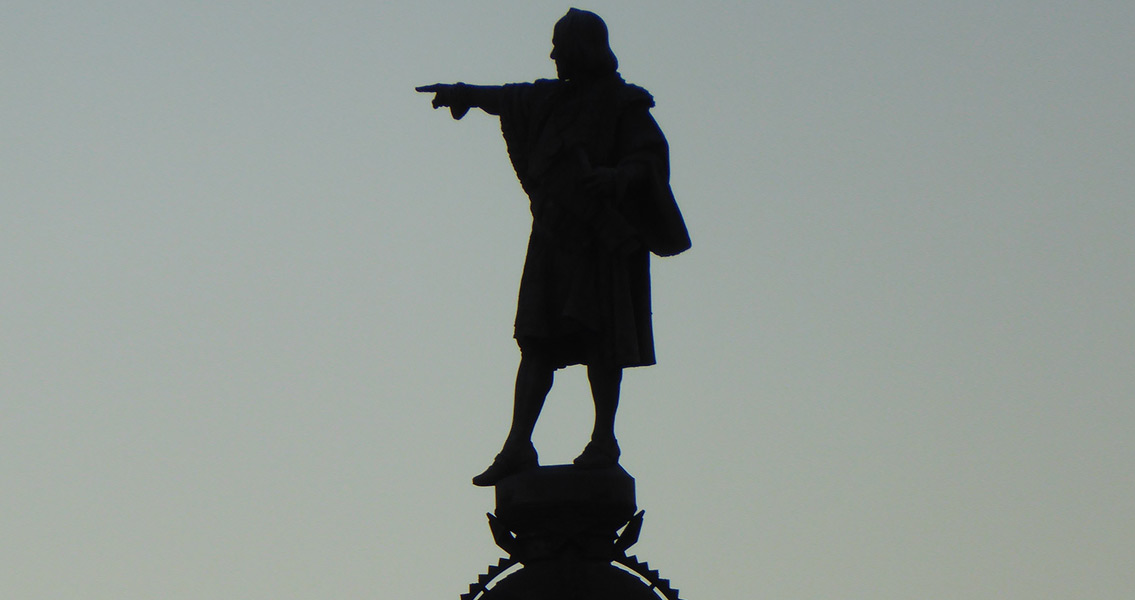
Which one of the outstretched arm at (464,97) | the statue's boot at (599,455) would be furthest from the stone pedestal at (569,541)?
the outstretched arm at (464,97)

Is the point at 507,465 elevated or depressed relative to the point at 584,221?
depressed

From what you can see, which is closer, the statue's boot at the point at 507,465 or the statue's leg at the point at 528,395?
the statue's boot at the point at 507,465

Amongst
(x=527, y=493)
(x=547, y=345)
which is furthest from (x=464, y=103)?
(x=527, y=493)

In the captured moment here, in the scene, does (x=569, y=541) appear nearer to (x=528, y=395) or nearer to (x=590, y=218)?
(x=528, y=395)

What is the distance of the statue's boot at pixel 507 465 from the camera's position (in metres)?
13.9

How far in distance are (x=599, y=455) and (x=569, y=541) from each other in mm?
640

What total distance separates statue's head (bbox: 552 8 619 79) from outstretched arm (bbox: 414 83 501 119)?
557 millimetres

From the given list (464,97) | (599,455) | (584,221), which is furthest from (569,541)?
(464,97)

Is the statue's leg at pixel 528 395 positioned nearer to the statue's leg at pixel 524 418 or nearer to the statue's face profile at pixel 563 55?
the statue's leg at pixel 524 418

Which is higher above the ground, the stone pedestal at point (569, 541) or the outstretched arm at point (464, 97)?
the outstretched arm at point (464, 97)

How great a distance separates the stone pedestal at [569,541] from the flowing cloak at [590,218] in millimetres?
936

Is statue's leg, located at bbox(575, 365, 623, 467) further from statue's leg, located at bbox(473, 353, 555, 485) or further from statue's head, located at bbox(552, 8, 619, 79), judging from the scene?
statue's head, located at bbox(552, 8, 619, 79)

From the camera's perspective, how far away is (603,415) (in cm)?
1403

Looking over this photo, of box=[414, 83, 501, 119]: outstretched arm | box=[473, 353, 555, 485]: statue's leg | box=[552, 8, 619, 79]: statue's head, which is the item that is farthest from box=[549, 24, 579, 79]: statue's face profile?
box=[473, 353, 555, 485]: statue's leg
